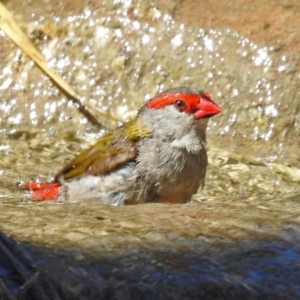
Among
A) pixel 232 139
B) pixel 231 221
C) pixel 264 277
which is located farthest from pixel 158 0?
pixel 264 277

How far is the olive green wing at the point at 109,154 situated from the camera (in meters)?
5.98

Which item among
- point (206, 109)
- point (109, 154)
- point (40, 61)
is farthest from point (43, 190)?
point (40, 61)

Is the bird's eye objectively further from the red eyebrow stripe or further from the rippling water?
the rippling water

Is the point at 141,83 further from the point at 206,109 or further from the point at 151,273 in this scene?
the point at 151,273

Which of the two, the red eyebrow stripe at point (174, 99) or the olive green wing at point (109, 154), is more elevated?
the red eyebrow stripe at point (174, 99)

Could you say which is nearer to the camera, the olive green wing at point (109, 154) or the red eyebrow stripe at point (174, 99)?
the olive green wing at point (109, 154)

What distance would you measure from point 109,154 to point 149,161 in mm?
295

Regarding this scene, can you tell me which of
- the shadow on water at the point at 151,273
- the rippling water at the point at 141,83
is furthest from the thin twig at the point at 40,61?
the shadow on water at the point at 151,273

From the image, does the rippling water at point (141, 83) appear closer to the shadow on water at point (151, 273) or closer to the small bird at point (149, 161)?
the small bird at point (149, 161)

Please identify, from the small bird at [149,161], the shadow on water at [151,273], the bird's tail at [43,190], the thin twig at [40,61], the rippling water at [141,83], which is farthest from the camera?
the thin twig at [40,61]

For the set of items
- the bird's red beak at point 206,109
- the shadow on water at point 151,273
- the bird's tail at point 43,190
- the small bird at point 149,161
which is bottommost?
the shadow on water at point 151,273

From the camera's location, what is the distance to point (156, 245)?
4.01m

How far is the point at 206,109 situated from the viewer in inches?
242

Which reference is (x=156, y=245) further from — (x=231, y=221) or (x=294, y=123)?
(x=294, y=123)
